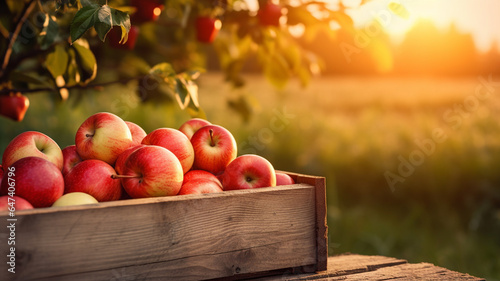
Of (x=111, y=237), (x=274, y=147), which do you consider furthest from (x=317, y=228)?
(x=274, y=147)

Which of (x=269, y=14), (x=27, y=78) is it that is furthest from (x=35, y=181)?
(x=269, y=14)

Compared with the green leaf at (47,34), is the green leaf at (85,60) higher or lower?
lower

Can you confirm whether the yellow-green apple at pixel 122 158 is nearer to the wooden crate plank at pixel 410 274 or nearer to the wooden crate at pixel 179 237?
the wooden crate at pixel 179 237

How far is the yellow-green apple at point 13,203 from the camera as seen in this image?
1232mm

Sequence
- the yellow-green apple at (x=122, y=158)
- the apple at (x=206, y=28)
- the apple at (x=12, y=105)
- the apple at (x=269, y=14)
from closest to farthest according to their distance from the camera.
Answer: the yellow-green apple at (x=122, y=158)
the apple at (x=12, y=105)
the apple at (x=269, y=14)
the apple at (x=206, y=28)

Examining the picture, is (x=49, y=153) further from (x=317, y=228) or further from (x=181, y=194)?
(x=317, y=228)

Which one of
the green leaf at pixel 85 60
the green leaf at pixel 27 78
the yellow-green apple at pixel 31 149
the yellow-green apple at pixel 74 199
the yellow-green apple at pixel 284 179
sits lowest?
the yellow-green apple at pixel 284 179

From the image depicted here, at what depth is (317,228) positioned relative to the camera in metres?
1.58

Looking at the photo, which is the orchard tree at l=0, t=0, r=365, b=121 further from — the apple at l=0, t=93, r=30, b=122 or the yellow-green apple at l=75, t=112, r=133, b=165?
the yellow-green apple at l=75, t=112, r=133, b=165

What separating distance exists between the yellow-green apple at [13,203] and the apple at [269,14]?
1484 mm

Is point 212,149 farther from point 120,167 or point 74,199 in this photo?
point 74,199

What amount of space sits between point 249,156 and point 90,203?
554mm

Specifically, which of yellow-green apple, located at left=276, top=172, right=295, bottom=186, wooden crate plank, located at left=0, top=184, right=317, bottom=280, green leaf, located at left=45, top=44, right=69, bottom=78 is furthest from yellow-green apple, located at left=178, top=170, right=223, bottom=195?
green leaf, located at left=45, top=44, right=69, bottom=78

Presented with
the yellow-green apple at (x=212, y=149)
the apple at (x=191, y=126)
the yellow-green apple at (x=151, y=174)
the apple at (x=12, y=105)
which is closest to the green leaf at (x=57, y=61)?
the apple at (x=12, y=105)
